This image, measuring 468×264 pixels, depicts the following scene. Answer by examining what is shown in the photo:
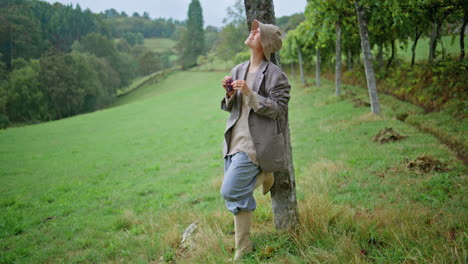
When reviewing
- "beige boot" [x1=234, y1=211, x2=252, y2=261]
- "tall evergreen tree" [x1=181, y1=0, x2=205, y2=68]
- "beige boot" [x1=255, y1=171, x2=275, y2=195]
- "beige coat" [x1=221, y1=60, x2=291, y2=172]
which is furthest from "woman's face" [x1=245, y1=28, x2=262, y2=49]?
"tall evergreen tree" [x1=181, y1=0, x2=205, y2=68]

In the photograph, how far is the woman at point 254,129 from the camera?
115 inches

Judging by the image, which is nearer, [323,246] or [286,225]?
[323,246]

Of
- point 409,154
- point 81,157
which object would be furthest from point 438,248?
point 81,157

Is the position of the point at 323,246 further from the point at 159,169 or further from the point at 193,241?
the point at 159,169

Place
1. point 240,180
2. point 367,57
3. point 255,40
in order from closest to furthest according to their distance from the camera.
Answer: point 240,180, point 255,40, point 367,57

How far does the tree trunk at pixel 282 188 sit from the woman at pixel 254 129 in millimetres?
294

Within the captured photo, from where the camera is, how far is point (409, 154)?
6.66 meters

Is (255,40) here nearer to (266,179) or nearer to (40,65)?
(266,179)

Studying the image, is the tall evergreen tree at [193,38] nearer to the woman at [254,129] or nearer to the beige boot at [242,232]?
the woman at [254,129]

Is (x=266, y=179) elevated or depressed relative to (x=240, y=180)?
depressed

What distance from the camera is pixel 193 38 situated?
83188 millimetres

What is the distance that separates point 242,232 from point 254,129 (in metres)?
1.17

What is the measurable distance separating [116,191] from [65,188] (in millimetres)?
2136

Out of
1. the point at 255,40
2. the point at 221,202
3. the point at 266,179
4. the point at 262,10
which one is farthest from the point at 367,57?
the point at 266,179
